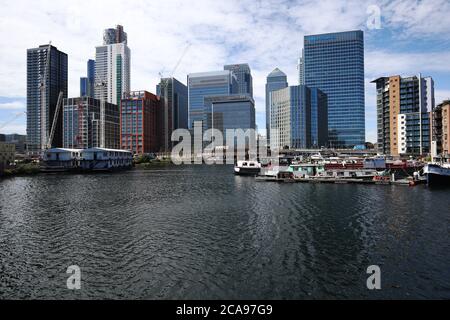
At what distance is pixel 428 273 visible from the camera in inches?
889

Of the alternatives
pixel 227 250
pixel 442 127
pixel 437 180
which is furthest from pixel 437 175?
pixel 227 250

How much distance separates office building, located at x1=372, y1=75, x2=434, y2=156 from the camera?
548 feet

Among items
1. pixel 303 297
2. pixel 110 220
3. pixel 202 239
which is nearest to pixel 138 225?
pixel 110 220

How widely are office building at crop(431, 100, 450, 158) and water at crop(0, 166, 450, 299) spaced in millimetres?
85043

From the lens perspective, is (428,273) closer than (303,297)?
No

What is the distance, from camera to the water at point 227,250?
68.1 feet

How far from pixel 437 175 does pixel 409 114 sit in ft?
363

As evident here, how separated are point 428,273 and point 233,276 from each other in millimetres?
14860

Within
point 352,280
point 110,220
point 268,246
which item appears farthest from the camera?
point 110,220
